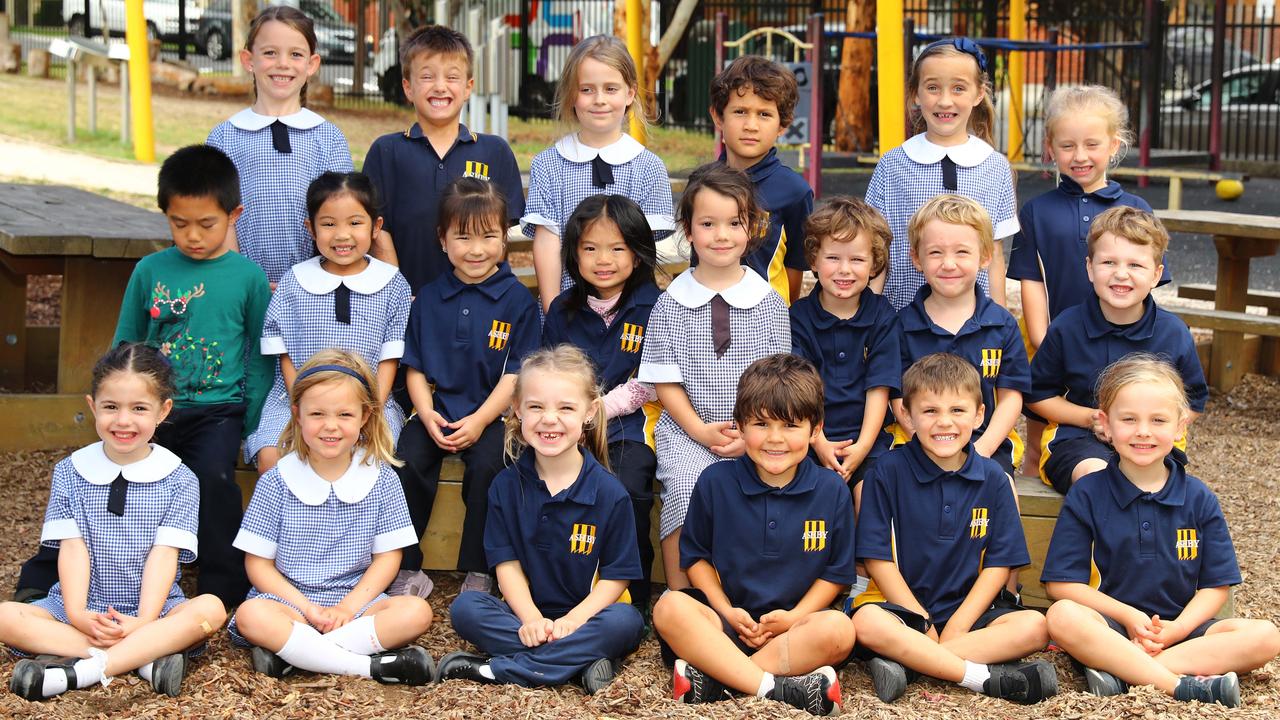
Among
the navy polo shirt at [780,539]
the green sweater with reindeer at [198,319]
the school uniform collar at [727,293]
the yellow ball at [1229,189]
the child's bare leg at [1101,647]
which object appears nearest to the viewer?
the child's bare leg at [1101,647]

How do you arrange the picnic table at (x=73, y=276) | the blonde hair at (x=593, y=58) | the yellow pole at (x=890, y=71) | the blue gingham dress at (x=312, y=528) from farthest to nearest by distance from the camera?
1. the yellow pole at (x=890, y=71)
2. the picnic table at (x=73, y=276)
3. the blonde hair at (x=593, y=58)
4. the blue gingham dress at (x=312, y=528)

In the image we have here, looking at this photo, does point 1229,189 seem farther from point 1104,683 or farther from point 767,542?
point 767,542

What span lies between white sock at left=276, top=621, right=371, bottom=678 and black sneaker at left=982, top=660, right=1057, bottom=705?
165 cm

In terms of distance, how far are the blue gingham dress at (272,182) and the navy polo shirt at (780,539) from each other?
1945 millimetres

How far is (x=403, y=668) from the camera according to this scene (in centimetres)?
376

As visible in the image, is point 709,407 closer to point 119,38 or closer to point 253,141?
point 253,141

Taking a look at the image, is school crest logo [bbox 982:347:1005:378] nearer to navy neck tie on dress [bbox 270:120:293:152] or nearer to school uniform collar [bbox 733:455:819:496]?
school uniform collar [bbox 733:455:819:496]

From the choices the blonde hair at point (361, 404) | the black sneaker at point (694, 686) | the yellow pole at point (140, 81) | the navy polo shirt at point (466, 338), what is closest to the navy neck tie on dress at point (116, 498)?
the blonde hair at point (361, 404)

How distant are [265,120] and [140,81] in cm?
963

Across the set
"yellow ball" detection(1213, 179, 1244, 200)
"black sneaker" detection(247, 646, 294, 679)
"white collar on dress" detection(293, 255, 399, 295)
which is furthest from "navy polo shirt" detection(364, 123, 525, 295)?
"yellow ball" detection(1213, 179, 1244, 200)

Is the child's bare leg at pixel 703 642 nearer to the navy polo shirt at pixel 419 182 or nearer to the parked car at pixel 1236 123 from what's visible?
the navy polo shirt at pixel 419 182

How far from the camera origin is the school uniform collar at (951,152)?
473 centimetres

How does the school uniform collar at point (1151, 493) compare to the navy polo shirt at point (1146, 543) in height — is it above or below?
above

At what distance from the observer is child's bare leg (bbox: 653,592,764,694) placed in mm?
3646
